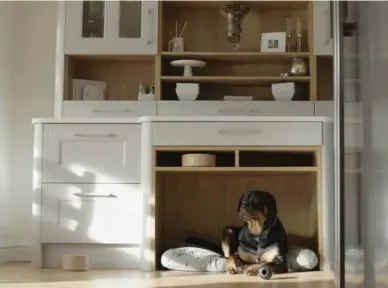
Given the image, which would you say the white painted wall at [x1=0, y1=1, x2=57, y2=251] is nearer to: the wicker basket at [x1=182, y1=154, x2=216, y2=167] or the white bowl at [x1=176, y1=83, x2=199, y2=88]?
the white bowl at [x1=176, y1=83, x2=199, y2=88]

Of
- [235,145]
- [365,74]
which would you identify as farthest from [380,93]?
[235,145]

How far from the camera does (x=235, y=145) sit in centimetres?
276

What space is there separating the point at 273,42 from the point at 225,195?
88cm

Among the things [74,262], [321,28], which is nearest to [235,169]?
[74,262]

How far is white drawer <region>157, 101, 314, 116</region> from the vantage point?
10.2 feet

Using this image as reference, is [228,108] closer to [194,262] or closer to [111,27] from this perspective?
[111,27]

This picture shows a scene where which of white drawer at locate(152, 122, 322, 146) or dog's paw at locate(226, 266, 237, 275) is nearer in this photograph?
dog's paw at locate(226, 266, 237, 275)

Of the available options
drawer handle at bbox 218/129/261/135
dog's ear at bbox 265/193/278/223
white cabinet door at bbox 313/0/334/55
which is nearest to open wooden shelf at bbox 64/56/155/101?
drawer handle at bbox 218/129/261/135

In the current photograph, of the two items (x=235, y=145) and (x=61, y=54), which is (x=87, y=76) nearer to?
(x=61, y=54)

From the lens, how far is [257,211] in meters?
2.74

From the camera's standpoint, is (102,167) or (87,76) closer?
(102,167)

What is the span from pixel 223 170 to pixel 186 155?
0.62 ft

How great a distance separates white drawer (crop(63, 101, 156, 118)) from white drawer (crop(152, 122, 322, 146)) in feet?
1.19

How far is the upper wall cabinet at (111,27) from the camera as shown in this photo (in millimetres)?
3105
